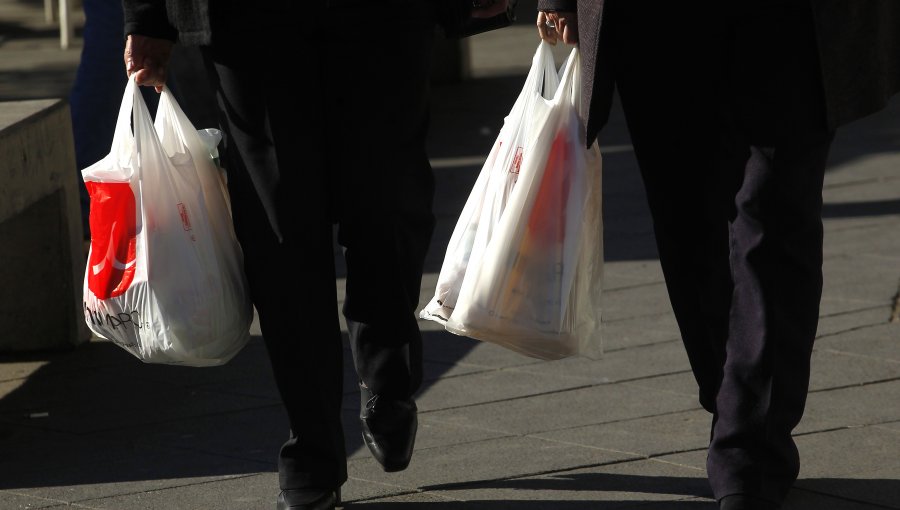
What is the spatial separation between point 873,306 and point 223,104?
2.42 meters

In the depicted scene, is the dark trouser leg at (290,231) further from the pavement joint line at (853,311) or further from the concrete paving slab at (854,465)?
the pavement joint line at (853,311)

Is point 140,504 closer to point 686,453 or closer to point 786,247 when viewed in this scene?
point 686,453

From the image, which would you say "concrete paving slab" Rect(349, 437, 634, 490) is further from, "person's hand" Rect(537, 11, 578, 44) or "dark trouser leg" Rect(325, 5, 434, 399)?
"person's hand" Rect(537, 11, 578, 44)

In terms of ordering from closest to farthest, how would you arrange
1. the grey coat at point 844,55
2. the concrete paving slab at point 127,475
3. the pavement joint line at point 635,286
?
the grey coat at point 844,55
the concrete paving slab at point 127,475
the pavement joint line at point 635,286

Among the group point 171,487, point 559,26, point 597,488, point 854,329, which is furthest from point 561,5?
point 854,329

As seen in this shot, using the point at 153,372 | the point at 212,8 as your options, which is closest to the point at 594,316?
the point at 212,8

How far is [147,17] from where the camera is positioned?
2.92 meters

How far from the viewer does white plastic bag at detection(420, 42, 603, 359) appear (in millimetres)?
2994

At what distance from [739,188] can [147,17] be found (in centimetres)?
123

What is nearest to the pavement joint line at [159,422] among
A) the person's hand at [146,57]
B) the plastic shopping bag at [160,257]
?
the plastic shopping bag at [160,257]

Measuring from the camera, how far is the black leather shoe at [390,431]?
312 centimetres

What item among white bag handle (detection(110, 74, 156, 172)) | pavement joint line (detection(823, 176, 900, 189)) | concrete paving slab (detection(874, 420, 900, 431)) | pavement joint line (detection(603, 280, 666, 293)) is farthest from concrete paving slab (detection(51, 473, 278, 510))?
pavement joint line (detection(823, 176, 900, 189))

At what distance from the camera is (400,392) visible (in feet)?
10.3

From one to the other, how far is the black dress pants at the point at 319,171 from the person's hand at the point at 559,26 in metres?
0.25
